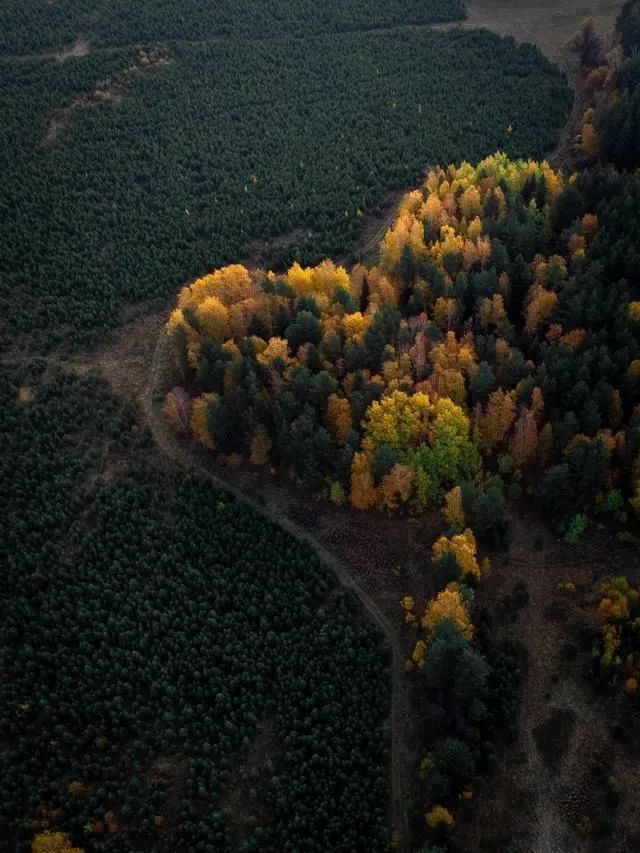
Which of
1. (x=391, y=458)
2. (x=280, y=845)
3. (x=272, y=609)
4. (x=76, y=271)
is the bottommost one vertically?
(x=280, y=845)

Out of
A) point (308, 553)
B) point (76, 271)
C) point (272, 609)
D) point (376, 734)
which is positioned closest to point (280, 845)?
point (376, 734)

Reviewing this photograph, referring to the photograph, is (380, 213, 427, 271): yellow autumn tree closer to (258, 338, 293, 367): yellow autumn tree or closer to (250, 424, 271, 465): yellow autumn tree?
(258, 338, 293, 367): yellow autumn tree

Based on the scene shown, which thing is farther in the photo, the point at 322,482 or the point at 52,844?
the point at 322,482

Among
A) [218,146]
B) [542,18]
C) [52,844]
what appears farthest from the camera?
[542,18]

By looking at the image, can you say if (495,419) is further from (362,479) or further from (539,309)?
(539,309)

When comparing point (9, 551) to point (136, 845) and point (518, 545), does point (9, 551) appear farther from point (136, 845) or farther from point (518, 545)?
point (518, 545)

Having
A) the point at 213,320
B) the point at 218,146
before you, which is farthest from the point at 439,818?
the point at 218,146

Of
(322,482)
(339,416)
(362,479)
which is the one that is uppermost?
(339,416)

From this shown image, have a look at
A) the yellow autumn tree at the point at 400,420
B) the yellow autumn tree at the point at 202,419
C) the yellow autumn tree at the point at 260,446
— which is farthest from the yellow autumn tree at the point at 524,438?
the yellow autumn tree at the point at 202,419
